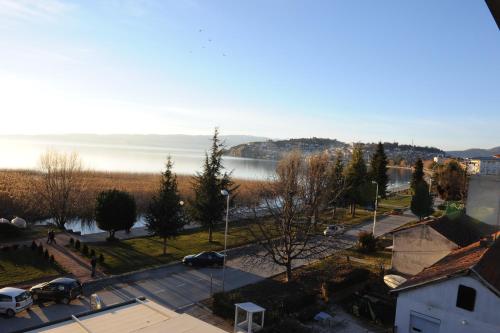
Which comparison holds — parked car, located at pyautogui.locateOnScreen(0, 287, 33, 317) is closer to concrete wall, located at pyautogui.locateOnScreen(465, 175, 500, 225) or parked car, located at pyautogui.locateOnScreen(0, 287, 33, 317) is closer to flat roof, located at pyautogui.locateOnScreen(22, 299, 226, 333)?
flat roof, located at pyautogui.locateOnScreen(22, 299, 226, 333)

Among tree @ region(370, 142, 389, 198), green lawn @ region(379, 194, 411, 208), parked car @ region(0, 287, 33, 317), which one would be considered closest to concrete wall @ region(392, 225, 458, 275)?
parked car @ region(0, 287, 33, 317)

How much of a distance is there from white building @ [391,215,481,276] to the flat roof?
1680 cm

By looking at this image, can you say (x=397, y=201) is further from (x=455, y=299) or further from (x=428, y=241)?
(x=455, y=299)

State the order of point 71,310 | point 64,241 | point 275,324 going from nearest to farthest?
point 275,324 → point 71,310 → point 64,241

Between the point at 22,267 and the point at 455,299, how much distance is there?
2251cm

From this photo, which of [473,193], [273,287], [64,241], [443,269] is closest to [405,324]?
[443,269]

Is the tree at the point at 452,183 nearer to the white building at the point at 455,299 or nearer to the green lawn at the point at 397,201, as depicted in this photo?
the green lawn at the point at 397,201

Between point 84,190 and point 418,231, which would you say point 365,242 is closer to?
point 418,231

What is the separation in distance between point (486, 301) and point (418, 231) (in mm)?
9867

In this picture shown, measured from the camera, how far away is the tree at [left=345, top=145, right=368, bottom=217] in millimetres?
45656

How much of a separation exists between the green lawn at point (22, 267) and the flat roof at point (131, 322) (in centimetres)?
1129

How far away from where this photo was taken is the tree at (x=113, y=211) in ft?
95.4

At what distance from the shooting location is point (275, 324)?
15133mm

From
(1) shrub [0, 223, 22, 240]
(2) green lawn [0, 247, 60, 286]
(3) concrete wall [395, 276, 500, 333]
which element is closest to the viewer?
(3) concrete wall [395, 276, 500, 333]
